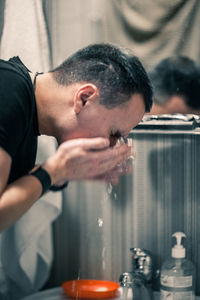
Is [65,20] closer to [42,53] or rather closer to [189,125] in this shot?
[42,53]

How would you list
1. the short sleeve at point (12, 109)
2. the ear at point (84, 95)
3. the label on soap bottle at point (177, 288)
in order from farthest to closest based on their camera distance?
the label on soap bottle at point (177, 288) → the ear at point (84, 95) → the short sleeve at point (12, 109)

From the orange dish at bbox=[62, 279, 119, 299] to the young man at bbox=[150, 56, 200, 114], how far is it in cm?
48

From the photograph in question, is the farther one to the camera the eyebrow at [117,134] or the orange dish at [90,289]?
the orange dish at [90,289]

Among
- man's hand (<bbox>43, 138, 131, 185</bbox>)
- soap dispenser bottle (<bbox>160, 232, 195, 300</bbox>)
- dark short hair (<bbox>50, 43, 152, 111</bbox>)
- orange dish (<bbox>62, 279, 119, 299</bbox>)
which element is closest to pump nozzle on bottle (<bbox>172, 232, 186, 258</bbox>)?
soap dispenser bottle (<bbox>160, 232, 195, 300</bbox>)

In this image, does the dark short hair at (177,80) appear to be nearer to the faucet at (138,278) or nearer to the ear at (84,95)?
the ear at (84,95)

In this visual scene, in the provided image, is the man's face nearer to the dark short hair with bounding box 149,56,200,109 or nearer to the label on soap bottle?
the dark short hair with bounding box 149,56,200,109

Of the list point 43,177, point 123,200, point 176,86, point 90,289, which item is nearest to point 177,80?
point 176,86

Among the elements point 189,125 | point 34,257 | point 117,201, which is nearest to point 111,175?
point 117,201

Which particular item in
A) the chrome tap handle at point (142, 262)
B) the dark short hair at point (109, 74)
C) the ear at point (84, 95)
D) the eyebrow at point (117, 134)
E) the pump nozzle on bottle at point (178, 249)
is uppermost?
the dark short hair at point (109, 74)

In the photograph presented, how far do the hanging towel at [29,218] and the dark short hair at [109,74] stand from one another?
0.90ft

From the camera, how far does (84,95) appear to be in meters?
0.81

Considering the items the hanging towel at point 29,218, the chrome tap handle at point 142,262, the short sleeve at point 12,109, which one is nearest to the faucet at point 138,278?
the chrome tap handle at point 142,262

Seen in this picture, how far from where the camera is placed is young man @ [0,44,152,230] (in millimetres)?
755

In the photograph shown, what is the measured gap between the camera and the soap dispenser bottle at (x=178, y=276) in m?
0.98
